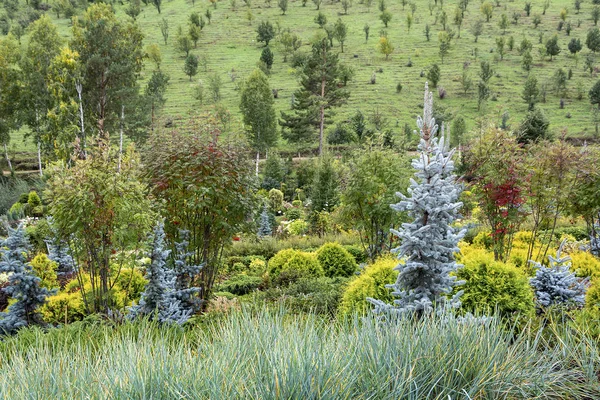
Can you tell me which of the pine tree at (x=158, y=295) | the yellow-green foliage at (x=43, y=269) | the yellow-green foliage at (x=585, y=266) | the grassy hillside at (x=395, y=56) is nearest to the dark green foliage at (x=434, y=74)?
the grassy hillside at (x=395, y=56)

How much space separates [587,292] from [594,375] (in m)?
2.50

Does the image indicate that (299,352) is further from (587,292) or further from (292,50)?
(292,50)

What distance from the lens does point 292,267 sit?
10.4 meters

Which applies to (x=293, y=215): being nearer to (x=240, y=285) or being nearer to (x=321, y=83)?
(x=240, y=285)

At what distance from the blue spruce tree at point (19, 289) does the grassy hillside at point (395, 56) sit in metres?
33.3

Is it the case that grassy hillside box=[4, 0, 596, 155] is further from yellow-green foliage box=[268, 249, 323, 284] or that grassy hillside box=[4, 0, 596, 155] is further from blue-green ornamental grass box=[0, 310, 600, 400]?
blue-green ornamental grass box=[0, 310, 600, 400]

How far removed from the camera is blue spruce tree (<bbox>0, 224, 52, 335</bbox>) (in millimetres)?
6792

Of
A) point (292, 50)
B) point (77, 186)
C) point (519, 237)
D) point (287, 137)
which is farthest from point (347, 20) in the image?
point (77, 186)

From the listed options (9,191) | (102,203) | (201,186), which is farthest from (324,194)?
(9,191)

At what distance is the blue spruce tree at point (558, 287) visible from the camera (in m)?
5.69

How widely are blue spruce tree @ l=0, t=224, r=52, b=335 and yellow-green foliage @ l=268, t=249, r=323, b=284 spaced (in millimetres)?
4667

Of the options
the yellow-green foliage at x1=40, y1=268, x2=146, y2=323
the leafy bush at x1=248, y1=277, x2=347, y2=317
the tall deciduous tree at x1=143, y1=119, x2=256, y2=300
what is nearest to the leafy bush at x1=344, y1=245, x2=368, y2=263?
the leafy bush at x1=248, y1=277, x2=347, y2=317

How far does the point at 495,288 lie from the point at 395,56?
6599cm

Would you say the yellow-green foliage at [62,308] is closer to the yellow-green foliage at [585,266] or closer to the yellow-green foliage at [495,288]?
the yellow-green foliage at [495,288]
